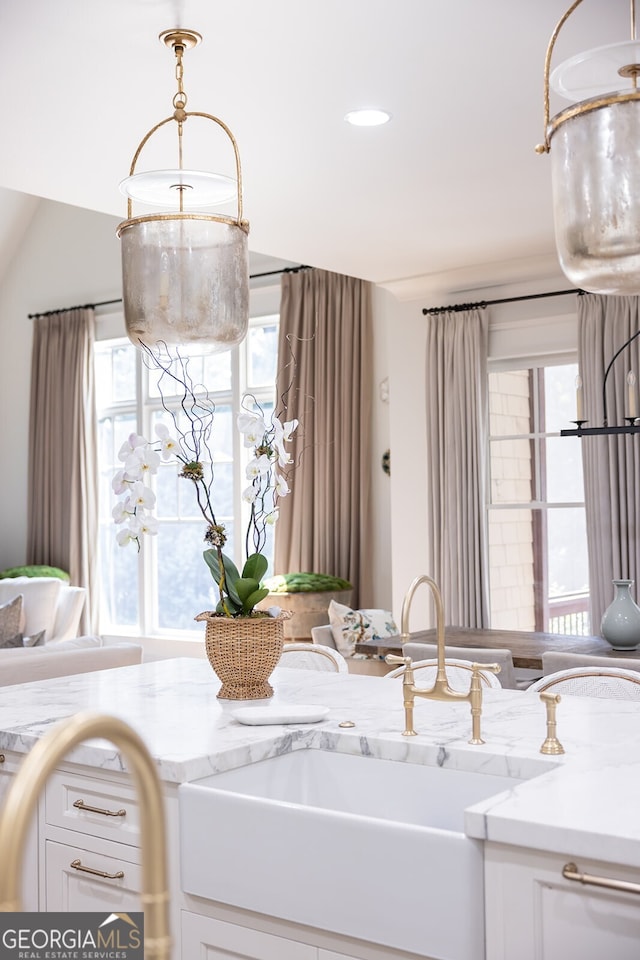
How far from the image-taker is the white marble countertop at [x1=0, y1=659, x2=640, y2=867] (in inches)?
57.6

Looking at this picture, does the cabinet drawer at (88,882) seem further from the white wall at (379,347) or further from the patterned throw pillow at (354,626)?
the white wall at (379,347)

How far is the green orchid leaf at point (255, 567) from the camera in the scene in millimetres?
2599

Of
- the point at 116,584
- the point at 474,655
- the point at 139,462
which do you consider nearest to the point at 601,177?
the point at 139,462

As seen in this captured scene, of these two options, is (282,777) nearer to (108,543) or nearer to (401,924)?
(401,924)

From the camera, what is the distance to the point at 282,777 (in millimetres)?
2139

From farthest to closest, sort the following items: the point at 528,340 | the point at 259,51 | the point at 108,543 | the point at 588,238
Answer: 1. the point at 108,543
2. the point at 528,340
3. the point at 259,51
4. the point at 588,238

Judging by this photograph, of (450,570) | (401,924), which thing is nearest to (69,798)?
(401,924)

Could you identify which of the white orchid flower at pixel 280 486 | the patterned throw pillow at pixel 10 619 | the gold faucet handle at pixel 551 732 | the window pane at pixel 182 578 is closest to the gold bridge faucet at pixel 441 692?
the gold faucet handle at pixel 551 732

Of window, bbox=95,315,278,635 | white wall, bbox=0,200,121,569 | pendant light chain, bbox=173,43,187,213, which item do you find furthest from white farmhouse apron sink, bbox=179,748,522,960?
white wall, bbox=0,200,121,569

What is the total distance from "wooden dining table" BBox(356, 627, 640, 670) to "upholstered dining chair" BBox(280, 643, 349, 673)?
820 millimetres

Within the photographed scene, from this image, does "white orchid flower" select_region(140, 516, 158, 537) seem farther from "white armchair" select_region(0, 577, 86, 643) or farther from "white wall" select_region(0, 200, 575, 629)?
"white armchair" select_region(0, 577, 86, 643)

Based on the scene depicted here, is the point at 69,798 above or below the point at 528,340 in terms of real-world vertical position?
below

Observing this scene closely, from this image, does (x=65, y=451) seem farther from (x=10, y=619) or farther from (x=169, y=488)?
(x=10, y=619)

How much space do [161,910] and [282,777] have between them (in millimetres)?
1465
